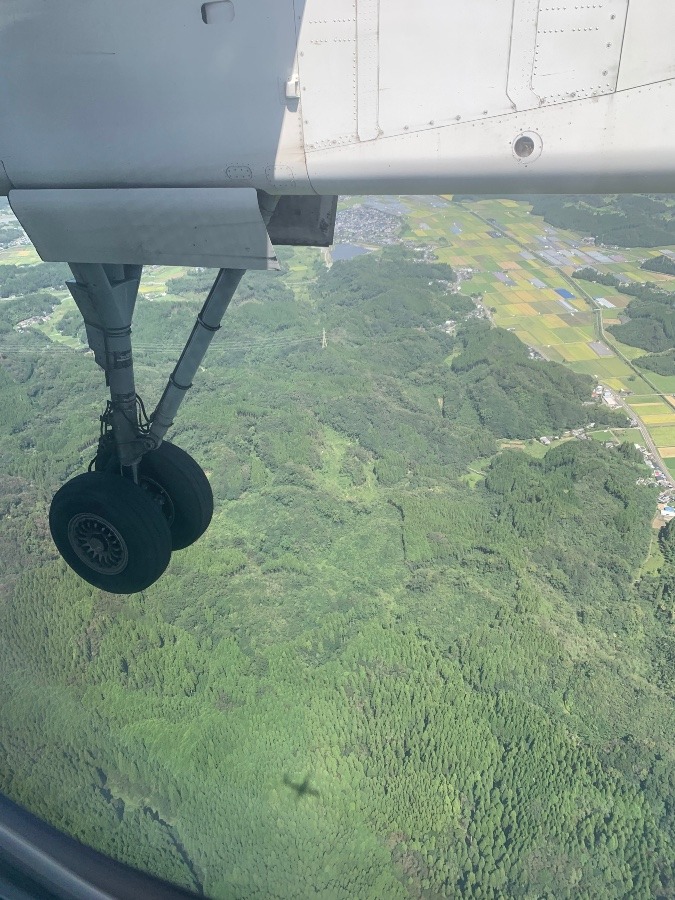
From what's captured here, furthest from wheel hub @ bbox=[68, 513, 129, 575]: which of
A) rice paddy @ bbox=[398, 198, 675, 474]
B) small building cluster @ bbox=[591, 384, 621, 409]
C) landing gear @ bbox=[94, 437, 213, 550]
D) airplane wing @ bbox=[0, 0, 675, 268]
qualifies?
small building cluster @ bbox=[591, 384, 621, 409]

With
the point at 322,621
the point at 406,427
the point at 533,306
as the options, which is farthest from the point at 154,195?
the point at 533,306

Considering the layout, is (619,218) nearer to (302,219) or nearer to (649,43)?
(302,219)

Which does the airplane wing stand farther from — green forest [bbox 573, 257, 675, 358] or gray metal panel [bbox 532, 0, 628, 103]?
green forest [bbox 573, 257, 675, 358]

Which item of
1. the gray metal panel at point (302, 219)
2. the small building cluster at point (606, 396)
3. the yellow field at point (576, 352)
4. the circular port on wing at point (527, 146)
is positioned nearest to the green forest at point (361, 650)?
the small building cluster at point (606, 396)

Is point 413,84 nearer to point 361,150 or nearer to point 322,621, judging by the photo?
point 361,150

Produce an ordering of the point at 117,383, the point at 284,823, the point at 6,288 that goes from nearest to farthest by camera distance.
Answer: the point at 117,383 → the point at 284,823 → the point at 6,288

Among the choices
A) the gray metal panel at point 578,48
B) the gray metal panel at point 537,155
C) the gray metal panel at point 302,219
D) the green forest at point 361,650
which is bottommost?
the green forest at point 361,650

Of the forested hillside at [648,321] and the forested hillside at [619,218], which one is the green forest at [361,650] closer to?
the forested hillside at [648,321]
